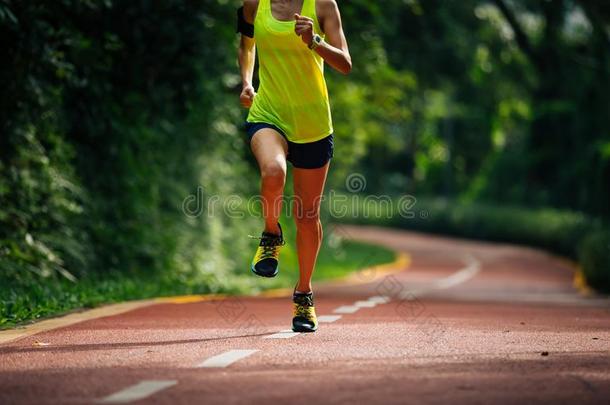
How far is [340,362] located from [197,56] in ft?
28.0

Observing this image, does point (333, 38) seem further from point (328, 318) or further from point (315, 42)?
point (328, 318)

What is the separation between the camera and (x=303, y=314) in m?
9.00

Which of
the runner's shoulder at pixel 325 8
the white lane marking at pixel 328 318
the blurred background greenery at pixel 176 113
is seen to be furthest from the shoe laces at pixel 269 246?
the blurred background greenery at pixel 176 113

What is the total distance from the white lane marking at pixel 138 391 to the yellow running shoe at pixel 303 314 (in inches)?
103

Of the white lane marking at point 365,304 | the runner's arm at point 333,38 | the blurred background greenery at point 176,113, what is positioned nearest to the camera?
the runner's arm at point 333,38

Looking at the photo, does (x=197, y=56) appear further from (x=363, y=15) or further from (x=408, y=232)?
(x=408, y=232)

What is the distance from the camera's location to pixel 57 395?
6031 millimetres

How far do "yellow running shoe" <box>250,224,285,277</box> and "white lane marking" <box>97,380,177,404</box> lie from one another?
214 centimetres

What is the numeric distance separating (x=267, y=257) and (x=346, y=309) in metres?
3.53

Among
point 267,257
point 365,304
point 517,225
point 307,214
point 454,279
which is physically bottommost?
point 454,279

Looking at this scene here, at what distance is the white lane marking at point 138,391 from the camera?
586cm

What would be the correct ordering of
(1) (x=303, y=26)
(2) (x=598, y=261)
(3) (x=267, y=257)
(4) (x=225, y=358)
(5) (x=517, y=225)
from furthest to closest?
(5) (x=517, y=225)
(2) (x=598, y=261)
(3) (x=267, y=257)
(1) (x=303, y=26)
(4) (x=225, y=358)

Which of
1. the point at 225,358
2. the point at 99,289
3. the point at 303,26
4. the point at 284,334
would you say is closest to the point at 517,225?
the point at 99,289

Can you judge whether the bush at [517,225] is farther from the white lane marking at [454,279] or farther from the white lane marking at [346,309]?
the white lane marking at [346,309]
